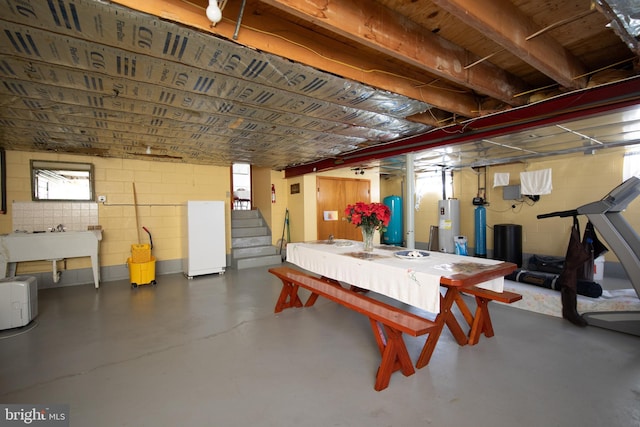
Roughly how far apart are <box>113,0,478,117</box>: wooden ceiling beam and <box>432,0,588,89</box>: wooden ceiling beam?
851mm

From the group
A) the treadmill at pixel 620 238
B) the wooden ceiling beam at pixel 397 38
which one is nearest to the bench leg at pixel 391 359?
the wooden ceiling beam at pixel 397 38

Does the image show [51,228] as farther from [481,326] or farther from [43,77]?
[481,326]

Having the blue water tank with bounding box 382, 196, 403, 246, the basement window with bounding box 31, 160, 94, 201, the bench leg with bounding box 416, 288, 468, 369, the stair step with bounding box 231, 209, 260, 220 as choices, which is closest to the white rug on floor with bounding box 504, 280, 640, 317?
the bench leg with bounding box 416, 288, 468, 369

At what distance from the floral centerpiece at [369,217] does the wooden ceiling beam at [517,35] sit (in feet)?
5.58

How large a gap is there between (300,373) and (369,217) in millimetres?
1685

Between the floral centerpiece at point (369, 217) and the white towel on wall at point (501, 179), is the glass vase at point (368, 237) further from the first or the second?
the white towel on wall at point (501, 179)

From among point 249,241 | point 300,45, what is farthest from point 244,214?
point 300,45

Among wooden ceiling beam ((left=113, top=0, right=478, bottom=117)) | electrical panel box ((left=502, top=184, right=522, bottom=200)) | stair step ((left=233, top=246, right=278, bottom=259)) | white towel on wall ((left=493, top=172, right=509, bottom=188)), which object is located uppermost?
wooden ceiling beam ((left=113, top=0, right=478, bottom=117))

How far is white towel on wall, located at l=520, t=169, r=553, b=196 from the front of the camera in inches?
222

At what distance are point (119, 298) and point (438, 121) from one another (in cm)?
524

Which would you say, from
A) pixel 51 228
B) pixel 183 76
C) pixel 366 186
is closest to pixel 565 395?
pixel 183 76

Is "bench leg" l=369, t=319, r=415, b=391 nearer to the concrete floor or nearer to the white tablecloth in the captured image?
the concrete floor

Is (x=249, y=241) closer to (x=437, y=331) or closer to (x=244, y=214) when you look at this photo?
(x=244, y=214)

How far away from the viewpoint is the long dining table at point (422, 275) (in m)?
2.08
